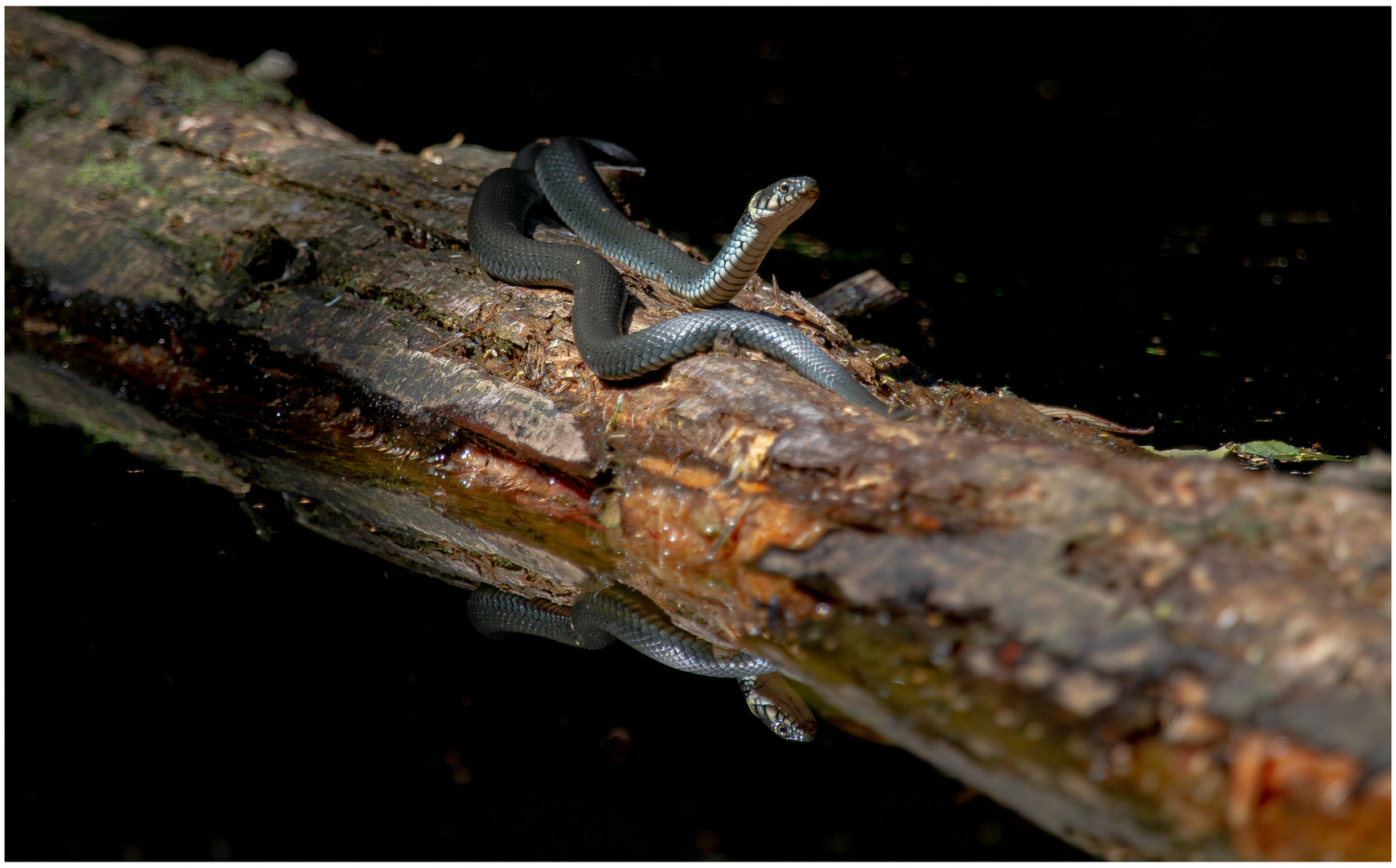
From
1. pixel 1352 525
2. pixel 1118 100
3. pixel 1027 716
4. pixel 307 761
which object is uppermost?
pixel 1118 100

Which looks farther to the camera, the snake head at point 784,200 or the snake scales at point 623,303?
the snake head at point 784,200

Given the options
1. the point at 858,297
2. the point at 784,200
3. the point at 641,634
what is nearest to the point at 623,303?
the point at 784,200

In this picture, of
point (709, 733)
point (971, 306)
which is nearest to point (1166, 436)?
point (971, 306)

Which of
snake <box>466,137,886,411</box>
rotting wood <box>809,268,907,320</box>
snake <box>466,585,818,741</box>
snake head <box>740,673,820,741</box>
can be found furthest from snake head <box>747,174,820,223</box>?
snake head <box>740,673,820,741</box>

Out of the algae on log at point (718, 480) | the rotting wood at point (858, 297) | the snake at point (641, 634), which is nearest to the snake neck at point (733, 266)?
the algae on log at point (718, 480)

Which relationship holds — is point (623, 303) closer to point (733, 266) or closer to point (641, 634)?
point (733, 266)

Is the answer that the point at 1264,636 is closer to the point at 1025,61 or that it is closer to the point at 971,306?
the point at 971,306

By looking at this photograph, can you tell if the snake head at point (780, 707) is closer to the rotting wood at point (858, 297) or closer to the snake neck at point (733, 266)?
the snake neck at point (733, 266)
